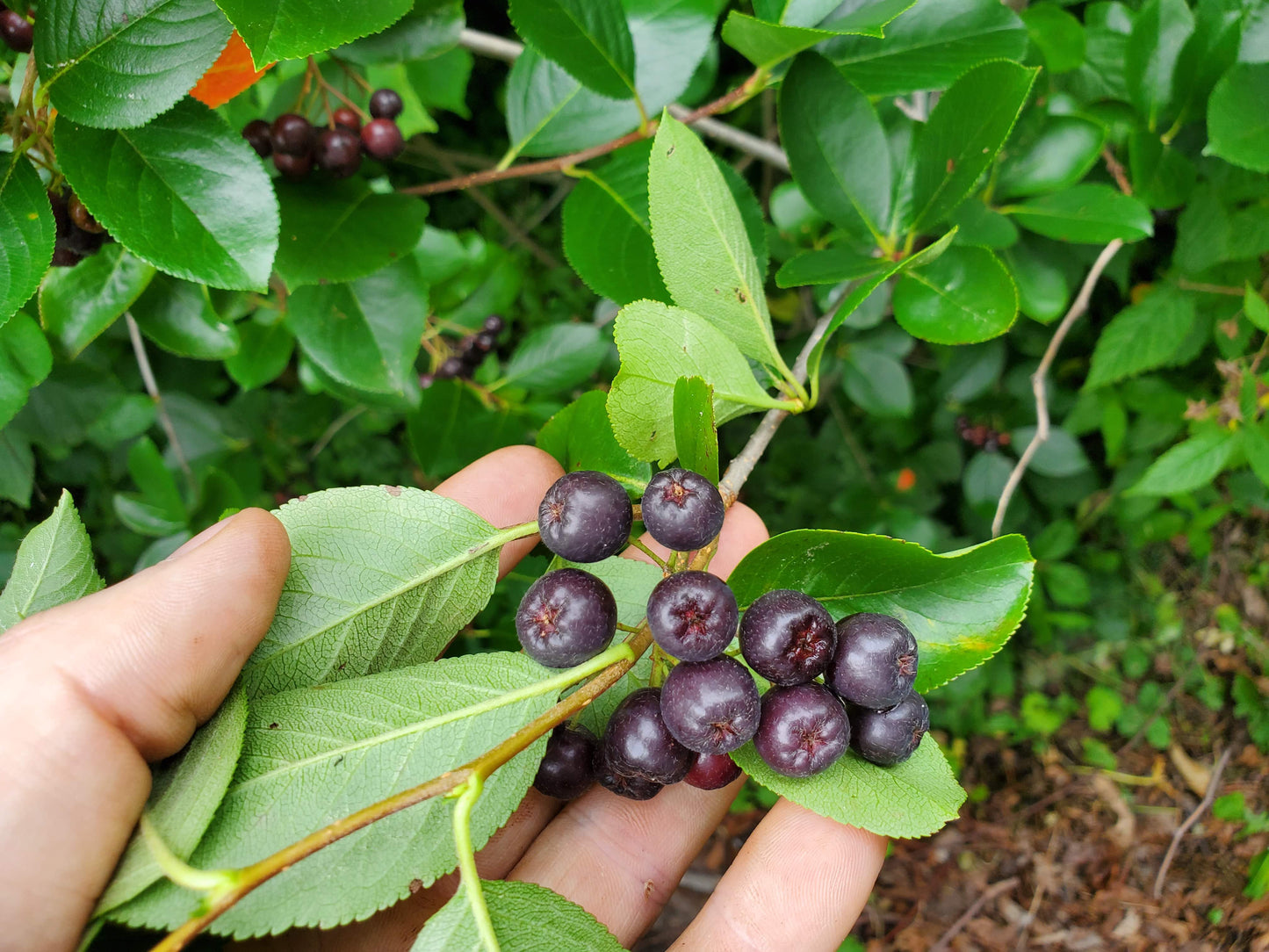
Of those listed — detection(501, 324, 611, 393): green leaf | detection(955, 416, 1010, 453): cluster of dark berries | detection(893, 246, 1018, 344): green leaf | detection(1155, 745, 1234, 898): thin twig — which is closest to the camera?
detection(893, 246, 1018, 344): green leaf

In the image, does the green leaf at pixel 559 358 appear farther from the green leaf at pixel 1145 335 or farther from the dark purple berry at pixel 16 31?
the green leaf at pixel 1145 335

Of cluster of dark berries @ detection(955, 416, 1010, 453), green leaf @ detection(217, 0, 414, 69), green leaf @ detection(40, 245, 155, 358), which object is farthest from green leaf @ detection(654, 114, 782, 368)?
cluster of dark berries @ detection(955, 416, 1010, 453)

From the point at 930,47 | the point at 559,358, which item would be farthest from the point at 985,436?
the point at 930,47

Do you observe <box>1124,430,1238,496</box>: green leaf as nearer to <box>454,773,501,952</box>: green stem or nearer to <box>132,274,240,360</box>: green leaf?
<box>454,773,501,952</box>: green stem

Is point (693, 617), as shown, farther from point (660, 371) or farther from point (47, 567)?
point (47, 567)

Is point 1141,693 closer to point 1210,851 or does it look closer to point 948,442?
point 1210,851

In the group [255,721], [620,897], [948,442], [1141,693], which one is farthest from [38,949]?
[1141,693]

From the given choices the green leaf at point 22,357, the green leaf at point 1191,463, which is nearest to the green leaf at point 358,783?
the green leaf at point 22,357
